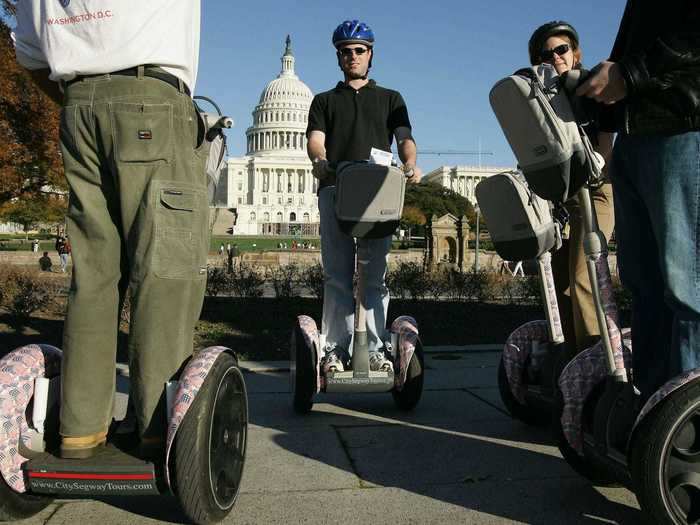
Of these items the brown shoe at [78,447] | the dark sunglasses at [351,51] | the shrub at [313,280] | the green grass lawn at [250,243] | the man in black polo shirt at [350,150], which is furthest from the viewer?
the green grass lawn at [250,243]

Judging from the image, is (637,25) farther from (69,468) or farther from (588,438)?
(69,468)

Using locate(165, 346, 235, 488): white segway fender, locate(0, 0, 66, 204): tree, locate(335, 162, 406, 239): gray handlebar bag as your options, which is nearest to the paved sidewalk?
locate(165, 346, 235, 488): white segway fender

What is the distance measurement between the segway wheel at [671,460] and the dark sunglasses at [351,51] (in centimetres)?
279

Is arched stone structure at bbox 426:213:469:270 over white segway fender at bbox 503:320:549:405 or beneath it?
over

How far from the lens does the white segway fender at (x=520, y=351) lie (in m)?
3.69

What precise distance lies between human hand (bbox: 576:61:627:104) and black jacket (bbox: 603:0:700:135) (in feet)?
0.06

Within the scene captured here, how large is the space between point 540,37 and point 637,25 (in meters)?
1.62

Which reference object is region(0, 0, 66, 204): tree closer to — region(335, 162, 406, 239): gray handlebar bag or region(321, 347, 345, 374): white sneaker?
region(321, 347, 345, 374): white sneaker

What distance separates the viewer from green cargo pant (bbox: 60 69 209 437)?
228cm

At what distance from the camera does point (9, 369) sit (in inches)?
92.5

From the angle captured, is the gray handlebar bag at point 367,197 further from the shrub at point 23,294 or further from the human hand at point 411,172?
the shrub at point 23,294

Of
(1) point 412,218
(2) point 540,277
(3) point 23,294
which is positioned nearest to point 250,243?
(1) point 412,218

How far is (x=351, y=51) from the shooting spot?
421cm

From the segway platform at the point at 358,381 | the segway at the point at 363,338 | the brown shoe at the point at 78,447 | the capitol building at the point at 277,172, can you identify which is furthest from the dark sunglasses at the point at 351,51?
the capitol building at the point at 277,172
